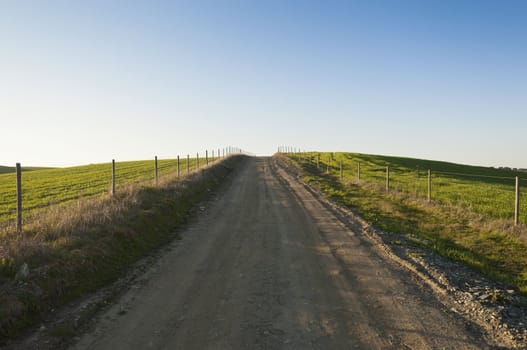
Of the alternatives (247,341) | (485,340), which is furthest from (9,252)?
(485,340)

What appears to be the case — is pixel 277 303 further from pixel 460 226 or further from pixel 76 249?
pixel 460 226

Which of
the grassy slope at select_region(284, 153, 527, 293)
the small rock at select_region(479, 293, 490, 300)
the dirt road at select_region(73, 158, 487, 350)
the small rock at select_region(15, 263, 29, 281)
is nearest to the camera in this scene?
the dirt road at select_region(73, 158, 487, 350)

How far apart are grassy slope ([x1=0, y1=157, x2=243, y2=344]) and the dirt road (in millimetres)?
1010

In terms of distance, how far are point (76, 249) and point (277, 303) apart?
4.69 m

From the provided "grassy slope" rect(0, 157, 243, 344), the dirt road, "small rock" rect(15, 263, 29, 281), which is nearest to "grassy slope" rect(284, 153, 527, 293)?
the dirt road

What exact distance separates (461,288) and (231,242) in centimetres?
584

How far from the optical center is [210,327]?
17.1 ft

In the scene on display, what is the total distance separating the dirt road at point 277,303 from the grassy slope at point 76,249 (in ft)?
3.31

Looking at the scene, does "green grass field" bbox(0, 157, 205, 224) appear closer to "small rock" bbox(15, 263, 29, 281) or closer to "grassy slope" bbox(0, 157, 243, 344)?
A: "grassy slope" bbox(0, 157, 243, 344)

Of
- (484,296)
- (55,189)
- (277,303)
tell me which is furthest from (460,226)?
(55,189)

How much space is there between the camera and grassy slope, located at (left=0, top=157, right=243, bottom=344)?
5723 millimetres

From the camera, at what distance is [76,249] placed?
7668mm

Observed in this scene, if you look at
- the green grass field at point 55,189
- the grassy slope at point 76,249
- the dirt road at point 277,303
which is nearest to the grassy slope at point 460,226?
the dirt road at point 277,303

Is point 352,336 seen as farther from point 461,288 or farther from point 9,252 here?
point 9,252
